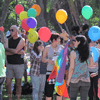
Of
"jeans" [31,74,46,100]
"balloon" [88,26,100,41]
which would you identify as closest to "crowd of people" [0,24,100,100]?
"jeans" [31,74,46,100]

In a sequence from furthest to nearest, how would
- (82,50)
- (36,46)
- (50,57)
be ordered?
1. (36,46)
2. (50,57)
3. (82,50)

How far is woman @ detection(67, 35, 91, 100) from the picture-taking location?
4.20 metres

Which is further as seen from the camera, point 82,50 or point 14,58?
point 14,58

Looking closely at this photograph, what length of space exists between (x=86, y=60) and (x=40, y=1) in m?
6.02

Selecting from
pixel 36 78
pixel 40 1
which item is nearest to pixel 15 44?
pixel 36 78

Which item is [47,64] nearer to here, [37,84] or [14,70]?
[37,84]

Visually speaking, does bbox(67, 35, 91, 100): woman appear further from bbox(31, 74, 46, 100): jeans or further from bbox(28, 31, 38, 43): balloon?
bbox(28, 31, 38, 43): balloon

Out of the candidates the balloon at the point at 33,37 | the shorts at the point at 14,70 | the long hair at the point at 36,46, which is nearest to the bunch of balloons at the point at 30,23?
the balloon at the point at 33,37

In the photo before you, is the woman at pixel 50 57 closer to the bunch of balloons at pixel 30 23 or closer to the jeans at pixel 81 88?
the jeans at pixel 81 88

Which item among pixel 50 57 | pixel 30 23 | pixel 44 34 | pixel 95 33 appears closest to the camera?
pixel 50 57

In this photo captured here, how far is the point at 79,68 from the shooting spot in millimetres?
4227

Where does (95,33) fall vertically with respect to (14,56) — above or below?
above

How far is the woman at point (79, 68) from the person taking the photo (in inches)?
165

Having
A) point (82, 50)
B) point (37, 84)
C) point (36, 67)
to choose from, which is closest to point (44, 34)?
point (36, 67)
